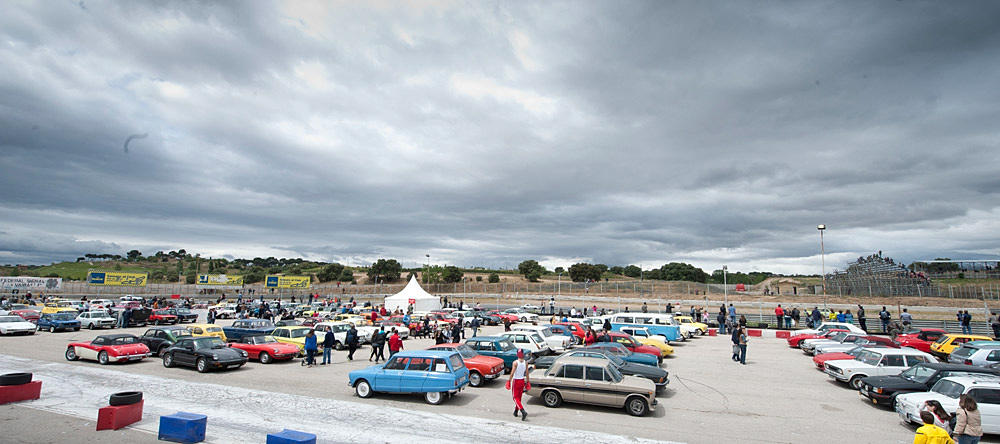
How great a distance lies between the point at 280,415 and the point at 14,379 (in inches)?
264

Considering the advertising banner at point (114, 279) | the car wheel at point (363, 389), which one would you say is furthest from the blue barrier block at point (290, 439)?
the advertising banner at point (114, 279)

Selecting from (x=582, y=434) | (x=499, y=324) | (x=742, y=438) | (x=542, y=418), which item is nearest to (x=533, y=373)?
(x=542, y=418)

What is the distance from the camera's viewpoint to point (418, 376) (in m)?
12.9

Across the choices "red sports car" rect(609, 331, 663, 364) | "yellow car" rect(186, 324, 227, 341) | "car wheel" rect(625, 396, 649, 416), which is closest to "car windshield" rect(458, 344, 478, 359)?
"car wheel" rect(625, 396, 649, 416)

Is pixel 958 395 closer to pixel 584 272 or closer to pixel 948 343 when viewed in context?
pixel 948 343

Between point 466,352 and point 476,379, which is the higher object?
point 466,352

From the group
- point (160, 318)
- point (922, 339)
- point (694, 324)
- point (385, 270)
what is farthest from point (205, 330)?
point (385, 270)

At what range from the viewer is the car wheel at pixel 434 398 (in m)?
12.8

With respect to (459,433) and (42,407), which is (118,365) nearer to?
(42,407)

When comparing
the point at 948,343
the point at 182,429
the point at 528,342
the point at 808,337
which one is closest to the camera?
the point at 182,429

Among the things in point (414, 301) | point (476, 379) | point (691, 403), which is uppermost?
point (414, 301)

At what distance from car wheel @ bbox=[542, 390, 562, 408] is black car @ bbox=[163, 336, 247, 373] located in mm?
11692

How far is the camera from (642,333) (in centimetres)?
2573

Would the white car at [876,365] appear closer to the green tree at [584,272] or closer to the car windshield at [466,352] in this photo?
the car windshield at [466,352]
